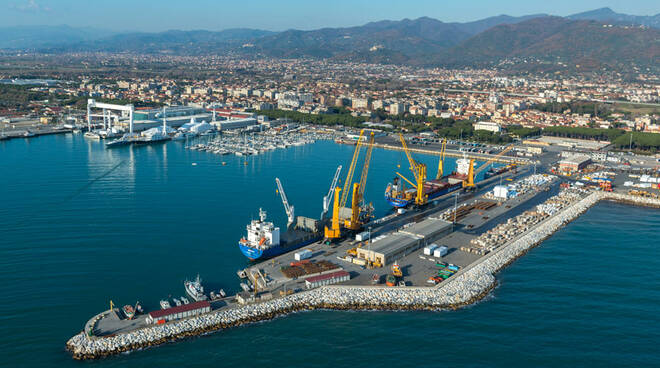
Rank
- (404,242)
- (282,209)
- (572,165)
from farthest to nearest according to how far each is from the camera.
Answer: (572,165) < (282,209) < (404,242)

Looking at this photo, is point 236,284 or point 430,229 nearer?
point 236,284

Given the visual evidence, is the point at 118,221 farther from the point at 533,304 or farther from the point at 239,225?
the point at 533,304

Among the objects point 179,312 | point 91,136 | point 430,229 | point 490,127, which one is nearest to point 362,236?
point 430,229

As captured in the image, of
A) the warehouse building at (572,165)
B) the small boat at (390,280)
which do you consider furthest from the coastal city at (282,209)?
the warehouse building at (572,165)

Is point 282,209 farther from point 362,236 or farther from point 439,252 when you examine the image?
point 439,252

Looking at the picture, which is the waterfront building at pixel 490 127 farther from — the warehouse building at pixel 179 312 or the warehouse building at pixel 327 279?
the warehouse building at pixel 179 312

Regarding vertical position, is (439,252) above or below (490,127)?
below
